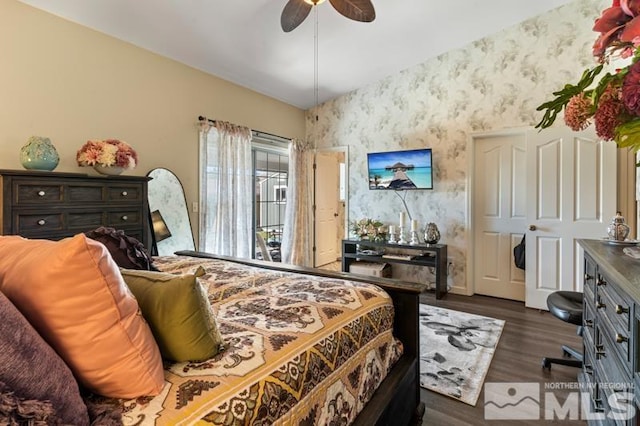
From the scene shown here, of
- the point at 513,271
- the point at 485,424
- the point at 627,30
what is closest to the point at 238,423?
the point at 627,30

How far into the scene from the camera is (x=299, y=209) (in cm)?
522

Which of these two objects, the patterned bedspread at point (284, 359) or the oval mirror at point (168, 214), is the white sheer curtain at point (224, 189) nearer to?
the oval mirror at point (168, 214)

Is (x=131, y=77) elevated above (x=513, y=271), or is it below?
above

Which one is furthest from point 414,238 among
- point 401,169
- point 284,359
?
point 284,359

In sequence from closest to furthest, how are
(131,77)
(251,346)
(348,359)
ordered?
(251,346) → (348,359) → (131,77)

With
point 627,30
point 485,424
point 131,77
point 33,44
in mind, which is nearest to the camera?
point 627,30

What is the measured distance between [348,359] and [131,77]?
3301mm

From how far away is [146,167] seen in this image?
326 cm

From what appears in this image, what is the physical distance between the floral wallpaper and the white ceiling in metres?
0.22

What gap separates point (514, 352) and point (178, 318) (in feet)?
8.76

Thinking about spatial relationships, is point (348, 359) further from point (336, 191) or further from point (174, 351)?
point (336, 191)

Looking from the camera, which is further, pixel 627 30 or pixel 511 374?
pixel 511 374

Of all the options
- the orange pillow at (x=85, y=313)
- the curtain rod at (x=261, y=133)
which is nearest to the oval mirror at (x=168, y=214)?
the curtain rod at (x=261, y=133)

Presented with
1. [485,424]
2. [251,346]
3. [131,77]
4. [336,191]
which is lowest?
[485,424]
